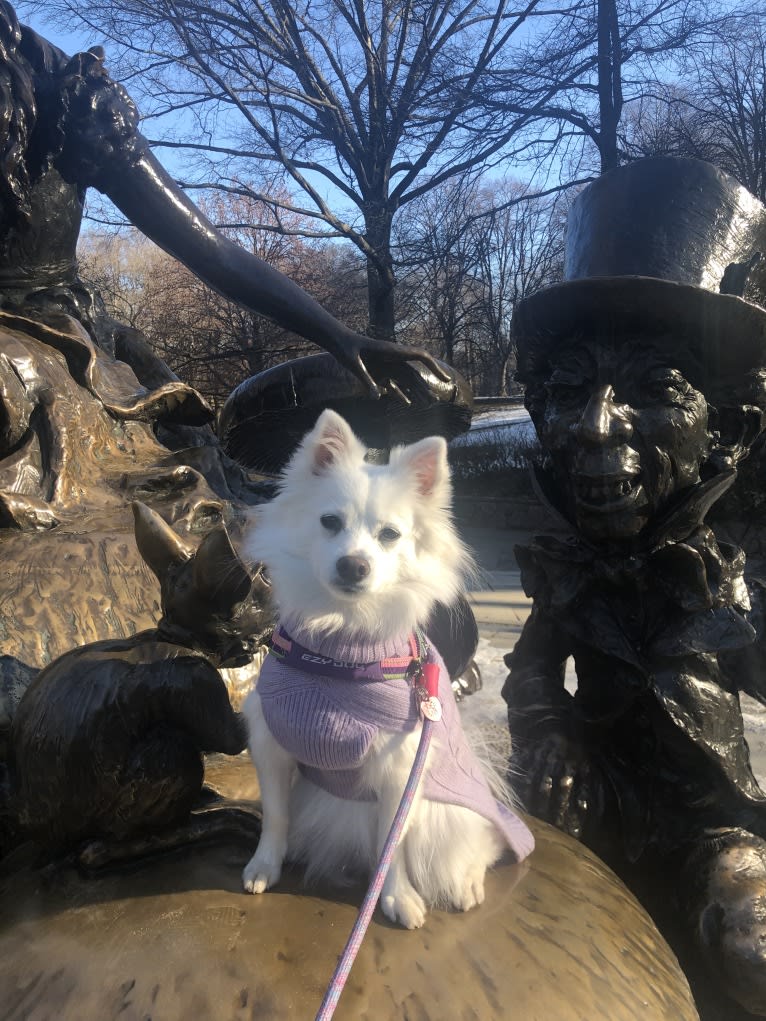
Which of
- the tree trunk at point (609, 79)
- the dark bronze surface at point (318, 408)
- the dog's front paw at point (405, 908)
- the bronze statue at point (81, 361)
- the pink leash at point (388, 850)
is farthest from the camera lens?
the tree trunk at point (609, 79)

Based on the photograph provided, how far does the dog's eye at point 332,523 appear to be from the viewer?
140 cm

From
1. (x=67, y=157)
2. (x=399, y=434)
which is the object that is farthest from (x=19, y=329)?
(x=399, y=434)

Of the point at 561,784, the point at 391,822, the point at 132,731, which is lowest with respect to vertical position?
the point at 561,784

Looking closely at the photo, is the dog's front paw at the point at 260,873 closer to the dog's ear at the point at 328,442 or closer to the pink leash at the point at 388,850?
the pink leash at the point at 388,850

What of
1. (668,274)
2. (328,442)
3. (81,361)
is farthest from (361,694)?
(81,361)

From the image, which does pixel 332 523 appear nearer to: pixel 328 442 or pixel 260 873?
pixel 328 442

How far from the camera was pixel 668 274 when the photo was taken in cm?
205

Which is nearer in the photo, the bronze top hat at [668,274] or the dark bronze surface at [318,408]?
the bronze top hat at [668,274]

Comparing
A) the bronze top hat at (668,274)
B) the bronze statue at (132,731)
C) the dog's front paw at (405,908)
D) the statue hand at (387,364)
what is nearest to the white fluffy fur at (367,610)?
the dog's front paw at (405,908)

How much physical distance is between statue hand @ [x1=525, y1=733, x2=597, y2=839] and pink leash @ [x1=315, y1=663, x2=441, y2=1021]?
2.34 feet

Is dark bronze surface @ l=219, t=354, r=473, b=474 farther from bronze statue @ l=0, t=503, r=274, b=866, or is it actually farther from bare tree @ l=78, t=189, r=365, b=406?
bare tree @ l=78, t=189, r=365, b=406

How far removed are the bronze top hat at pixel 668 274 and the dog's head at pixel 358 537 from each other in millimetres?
716

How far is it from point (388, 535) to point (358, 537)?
7cm

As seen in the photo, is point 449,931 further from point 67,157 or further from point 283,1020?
point 67,157
